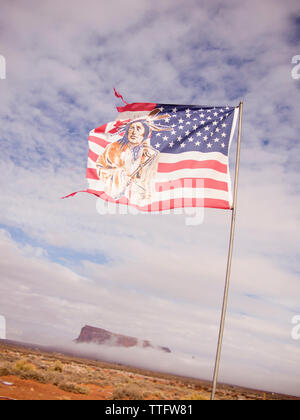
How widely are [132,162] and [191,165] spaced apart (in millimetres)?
2270

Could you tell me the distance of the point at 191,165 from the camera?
11.8m

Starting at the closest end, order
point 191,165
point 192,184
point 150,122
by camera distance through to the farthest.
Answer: point 192,184
point 191,165
point 150,122

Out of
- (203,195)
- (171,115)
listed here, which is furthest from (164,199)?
(171,115)

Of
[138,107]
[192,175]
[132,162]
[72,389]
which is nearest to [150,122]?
[138,107]

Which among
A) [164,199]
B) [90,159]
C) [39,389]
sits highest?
[90,159]

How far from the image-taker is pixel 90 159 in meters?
12.8

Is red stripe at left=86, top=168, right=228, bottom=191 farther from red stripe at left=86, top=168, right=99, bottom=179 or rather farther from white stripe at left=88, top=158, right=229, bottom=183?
red stripe at left=86, top=168, right=99, bottom=179

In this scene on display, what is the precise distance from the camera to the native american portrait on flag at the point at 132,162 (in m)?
11.8

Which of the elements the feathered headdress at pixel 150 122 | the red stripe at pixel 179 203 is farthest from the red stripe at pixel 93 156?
the red stripe at pixel 179 203

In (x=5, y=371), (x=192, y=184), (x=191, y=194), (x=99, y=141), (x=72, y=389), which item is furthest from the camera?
(x=5, y=371)

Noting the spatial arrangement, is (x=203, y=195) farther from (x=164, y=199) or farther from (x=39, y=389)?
(x=39, y=389)

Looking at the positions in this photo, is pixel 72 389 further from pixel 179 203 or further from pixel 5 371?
pixel 179 203
